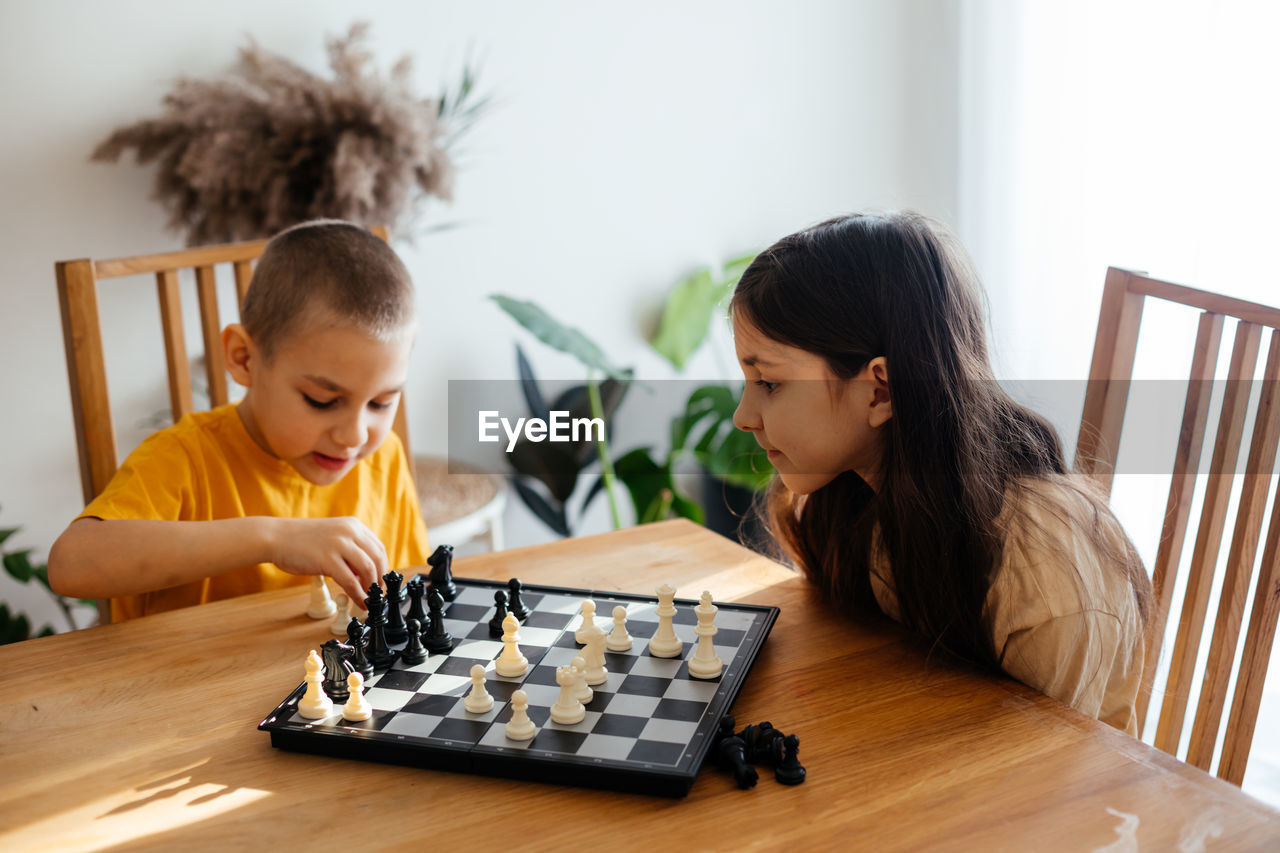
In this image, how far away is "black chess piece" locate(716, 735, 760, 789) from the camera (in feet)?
2.99

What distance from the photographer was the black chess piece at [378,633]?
1.14 meters

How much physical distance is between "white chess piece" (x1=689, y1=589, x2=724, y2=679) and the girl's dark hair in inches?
10.1

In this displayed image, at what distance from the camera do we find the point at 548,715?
1009 mm

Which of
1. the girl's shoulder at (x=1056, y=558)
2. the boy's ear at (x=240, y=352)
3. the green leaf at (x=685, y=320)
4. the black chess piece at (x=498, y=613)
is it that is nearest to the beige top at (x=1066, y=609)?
the girl's shoulder at (x=1056, y=558)

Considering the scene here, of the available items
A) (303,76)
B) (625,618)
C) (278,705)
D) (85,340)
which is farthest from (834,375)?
(303,76)

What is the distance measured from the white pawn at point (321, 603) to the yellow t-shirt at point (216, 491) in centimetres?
20

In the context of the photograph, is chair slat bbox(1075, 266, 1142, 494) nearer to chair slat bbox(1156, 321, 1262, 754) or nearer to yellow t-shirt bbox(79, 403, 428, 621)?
chair slat bbox(1156, 321, 1262, 754)

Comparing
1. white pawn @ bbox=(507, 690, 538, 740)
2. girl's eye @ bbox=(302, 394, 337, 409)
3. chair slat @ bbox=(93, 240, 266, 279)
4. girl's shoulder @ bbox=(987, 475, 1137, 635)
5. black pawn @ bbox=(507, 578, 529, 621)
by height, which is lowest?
black pawn @ bbox=(507, 578, 529, 621)

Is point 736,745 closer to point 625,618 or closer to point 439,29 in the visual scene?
point 625,618

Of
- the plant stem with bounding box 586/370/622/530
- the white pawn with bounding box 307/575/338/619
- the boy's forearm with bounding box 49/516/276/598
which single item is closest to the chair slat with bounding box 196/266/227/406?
the boy's forearm with bounding box 49/516/276/598

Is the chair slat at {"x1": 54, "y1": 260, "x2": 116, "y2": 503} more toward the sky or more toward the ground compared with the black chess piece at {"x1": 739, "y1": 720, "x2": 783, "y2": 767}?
more toward the sky

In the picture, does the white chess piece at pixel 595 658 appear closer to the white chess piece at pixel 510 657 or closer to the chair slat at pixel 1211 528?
the white chess piece at pixel 510 657

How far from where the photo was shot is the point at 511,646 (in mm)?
1103

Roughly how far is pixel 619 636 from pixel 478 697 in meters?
0.20
